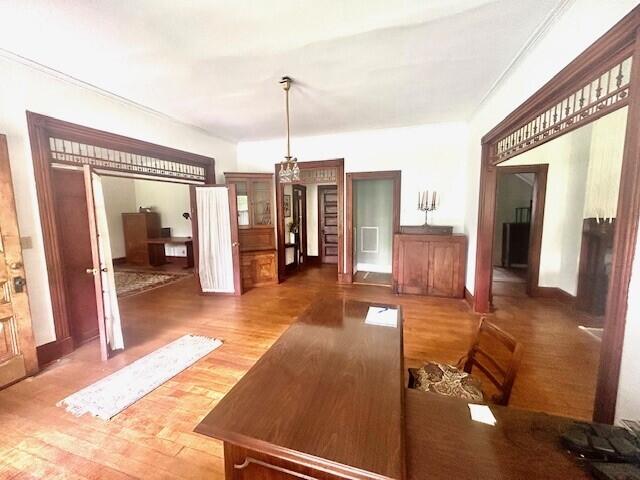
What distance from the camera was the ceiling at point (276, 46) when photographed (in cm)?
182

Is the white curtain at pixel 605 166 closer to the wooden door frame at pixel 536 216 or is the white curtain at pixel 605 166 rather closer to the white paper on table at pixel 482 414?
the wooden door frame at pixel 536 216

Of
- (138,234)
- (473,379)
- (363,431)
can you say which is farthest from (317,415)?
(138,234)

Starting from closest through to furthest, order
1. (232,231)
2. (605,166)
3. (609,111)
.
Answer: (609,111)
(605,166)
(232,231)

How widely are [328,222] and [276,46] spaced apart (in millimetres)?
4905

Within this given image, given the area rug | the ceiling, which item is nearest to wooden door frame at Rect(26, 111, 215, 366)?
the ceiling

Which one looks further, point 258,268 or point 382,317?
point 258,268

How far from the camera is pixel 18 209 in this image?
94.4 inches

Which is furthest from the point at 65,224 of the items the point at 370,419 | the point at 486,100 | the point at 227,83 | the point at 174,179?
the point at 486,100

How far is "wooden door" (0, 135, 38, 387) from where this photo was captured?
2215 mm

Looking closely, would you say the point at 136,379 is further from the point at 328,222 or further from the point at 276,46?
the point at 328,222

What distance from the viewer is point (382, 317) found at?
5.89ft

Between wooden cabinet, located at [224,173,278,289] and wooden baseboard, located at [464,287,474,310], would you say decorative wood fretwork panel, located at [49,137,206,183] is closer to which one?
wooden cabinet, located at [224,173,278,289]

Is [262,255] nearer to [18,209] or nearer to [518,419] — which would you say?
[18,209]

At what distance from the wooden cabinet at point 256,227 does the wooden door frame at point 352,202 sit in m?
1.43
